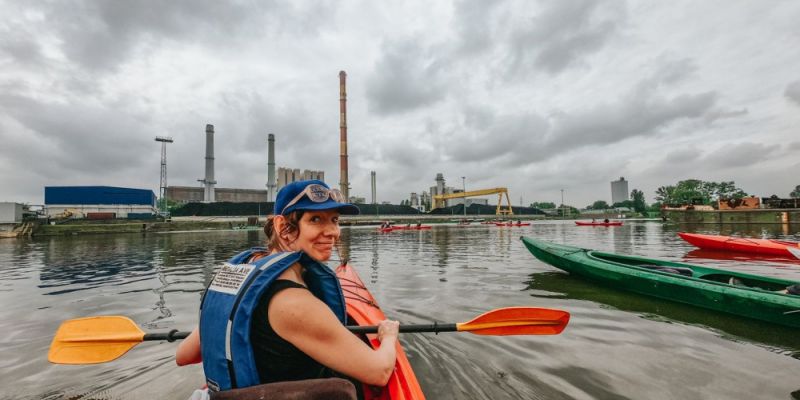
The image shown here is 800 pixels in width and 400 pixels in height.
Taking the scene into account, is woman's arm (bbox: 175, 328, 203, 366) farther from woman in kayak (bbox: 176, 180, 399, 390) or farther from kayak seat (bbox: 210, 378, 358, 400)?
kayak seat (bbox: 210, 378, 358, 400)

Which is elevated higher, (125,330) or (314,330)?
(314,330)

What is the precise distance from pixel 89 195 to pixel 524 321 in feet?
244

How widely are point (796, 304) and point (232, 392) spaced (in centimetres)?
741

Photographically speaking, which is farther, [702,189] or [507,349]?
[702,189]

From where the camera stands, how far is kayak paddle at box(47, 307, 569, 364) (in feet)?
10.2

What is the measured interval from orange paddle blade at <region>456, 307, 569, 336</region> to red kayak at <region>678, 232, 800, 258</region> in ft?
41.0

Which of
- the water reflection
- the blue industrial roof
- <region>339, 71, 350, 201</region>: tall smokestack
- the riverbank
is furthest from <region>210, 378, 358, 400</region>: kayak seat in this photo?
the blue industrial roof

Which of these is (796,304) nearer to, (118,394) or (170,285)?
(118,394)

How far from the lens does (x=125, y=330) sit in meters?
3.28

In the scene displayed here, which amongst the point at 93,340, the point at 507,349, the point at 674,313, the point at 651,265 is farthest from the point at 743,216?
the point at 93,340

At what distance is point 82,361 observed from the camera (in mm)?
3086

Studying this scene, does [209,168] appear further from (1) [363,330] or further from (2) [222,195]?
(1) [363,330]

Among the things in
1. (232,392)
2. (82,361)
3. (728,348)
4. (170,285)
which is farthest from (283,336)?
(170,285)

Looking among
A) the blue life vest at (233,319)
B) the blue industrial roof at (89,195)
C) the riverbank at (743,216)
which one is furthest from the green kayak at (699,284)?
the blue industrial roof at (89,195)
